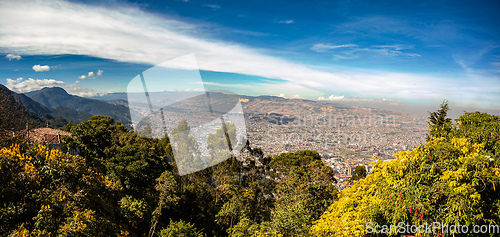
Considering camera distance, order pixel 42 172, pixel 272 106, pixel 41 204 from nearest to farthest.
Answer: pixel 41 204
pixel 42 172
pixel 272 106

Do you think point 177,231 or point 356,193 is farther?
point 177,231

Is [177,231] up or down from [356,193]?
down

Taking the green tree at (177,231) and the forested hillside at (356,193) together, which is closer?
the forested hillside at (356,193)

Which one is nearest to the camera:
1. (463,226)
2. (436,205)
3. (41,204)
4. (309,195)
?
(463,226)

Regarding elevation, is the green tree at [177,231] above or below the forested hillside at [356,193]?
→ below

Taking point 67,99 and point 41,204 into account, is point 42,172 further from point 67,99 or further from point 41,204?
point 67,99

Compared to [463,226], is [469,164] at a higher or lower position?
higher

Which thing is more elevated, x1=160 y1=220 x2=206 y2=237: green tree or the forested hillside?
the forested hillside

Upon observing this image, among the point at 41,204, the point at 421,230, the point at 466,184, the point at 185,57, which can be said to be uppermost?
the point at 185,57

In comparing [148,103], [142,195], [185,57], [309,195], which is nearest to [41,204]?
[148,103]

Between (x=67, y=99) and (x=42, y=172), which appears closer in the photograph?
(x=42, y=172)

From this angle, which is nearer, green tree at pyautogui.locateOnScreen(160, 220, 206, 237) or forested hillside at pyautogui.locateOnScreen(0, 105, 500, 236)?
forested hillside at pyautogui.locateOnScreen(0, 105, 500, 236)
